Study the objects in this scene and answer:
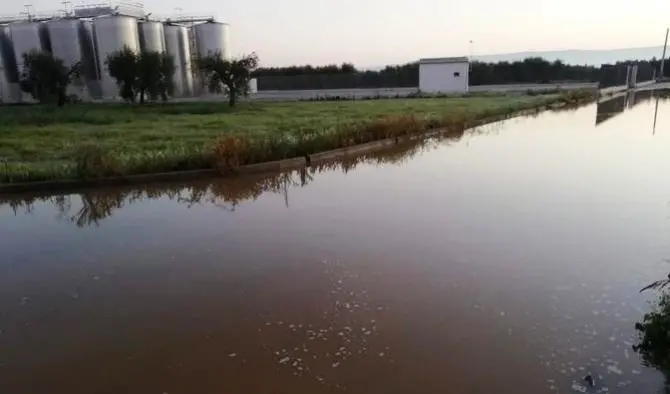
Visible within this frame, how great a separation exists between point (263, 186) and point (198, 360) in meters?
6.40

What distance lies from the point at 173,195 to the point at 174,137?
6.41m

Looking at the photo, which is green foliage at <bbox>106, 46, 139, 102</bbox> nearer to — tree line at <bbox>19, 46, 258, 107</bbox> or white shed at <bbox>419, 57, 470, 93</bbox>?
tree line at <bbox>19, 46, 258, 107</bbox>

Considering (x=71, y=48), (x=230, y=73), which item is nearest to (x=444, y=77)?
(x=230, y=73)

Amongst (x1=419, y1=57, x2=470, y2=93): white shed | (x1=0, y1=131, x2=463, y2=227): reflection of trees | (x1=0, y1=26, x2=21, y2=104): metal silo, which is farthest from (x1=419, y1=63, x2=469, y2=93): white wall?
(x1=0, y1=26, x2=21, y2=104): metal silo

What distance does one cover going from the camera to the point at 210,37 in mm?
44031

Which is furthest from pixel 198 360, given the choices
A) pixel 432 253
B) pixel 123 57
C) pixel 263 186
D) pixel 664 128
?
pixel 123 57

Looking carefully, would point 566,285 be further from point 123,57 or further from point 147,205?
point 123,57

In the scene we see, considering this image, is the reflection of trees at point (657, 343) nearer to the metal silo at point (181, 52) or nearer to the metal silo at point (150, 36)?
the metal silo at point (150, 36)

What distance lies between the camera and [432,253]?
20.8 feet

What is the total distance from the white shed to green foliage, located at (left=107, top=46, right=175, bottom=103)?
17381mm

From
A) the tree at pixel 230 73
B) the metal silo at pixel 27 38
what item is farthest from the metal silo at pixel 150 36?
the tree at pixel 230 73

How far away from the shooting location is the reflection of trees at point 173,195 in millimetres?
8984

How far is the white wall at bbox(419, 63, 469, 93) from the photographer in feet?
121

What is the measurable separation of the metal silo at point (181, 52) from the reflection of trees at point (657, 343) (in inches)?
1660
